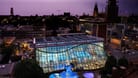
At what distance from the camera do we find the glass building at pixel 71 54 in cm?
2794

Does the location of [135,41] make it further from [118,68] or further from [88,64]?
[118,68]

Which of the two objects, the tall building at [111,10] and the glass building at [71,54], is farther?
the tall building at [111,10]

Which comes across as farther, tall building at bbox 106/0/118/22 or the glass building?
tall building at bbox 106/0/118/22

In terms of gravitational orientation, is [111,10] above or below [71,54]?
above

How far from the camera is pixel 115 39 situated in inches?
1919

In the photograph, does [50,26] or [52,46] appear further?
[50,26]

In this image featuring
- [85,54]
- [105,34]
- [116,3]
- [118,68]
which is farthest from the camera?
[116,3]

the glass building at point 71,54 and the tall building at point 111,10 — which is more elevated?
the tall building at point 111,10

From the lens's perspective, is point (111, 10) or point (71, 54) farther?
point (111, 10)

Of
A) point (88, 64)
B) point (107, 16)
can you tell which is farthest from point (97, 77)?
point (107, 16)

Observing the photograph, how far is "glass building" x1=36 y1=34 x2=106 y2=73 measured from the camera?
27.9 meters

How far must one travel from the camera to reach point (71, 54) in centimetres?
2967

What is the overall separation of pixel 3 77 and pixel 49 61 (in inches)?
277

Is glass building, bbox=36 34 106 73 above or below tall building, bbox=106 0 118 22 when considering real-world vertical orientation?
below
